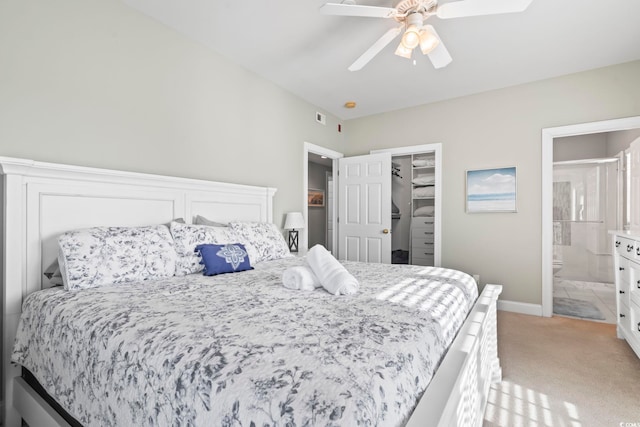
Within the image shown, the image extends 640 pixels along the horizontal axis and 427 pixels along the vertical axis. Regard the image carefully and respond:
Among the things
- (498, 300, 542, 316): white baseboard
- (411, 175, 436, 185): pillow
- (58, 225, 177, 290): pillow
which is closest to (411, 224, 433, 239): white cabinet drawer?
(411, 175, 436, 185): pillow

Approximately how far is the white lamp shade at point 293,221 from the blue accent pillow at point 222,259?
50.8 inches

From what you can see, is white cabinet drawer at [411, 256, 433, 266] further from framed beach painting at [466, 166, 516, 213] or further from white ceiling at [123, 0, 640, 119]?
white ceiling at [123, 0, 640, 119]

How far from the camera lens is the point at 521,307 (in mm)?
3562

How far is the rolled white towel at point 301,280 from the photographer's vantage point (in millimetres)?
1600

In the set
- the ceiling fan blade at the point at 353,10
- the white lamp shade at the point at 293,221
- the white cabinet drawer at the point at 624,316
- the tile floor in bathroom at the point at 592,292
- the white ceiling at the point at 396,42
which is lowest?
the tile floor in bathroom at the point at 592,292

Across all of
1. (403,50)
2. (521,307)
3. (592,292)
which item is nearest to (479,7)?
(403,50)

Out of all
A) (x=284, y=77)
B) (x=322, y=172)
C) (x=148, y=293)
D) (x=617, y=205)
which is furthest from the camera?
(x=322, y=172)

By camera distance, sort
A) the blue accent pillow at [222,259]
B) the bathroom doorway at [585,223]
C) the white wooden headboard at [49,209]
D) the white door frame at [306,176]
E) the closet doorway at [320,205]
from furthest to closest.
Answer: the closet doorway at [320,205], the bathroom doorway at [585,223], the white door frame at [306,176], the blue accent pillow at [222,259], the white wooden headboard at [49,209]

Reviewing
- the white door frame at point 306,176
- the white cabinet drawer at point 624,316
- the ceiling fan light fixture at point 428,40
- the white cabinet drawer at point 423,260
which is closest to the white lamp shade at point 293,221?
the white door frame at point 306,176

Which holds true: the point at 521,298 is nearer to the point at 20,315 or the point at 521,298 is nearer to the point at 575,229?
the point at 575,229

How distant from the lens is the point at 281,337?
3.14ft

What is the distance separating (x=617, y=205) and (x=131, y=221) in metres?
6.46

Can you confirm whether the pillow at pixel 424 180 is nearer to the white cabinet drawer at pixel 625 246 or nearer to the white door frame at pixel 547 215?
the white door frame at pixel 547 215

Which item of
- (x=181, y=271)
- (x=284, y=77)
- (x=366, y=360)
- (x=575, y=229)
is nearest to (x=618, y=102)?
(x=575, y=229)
